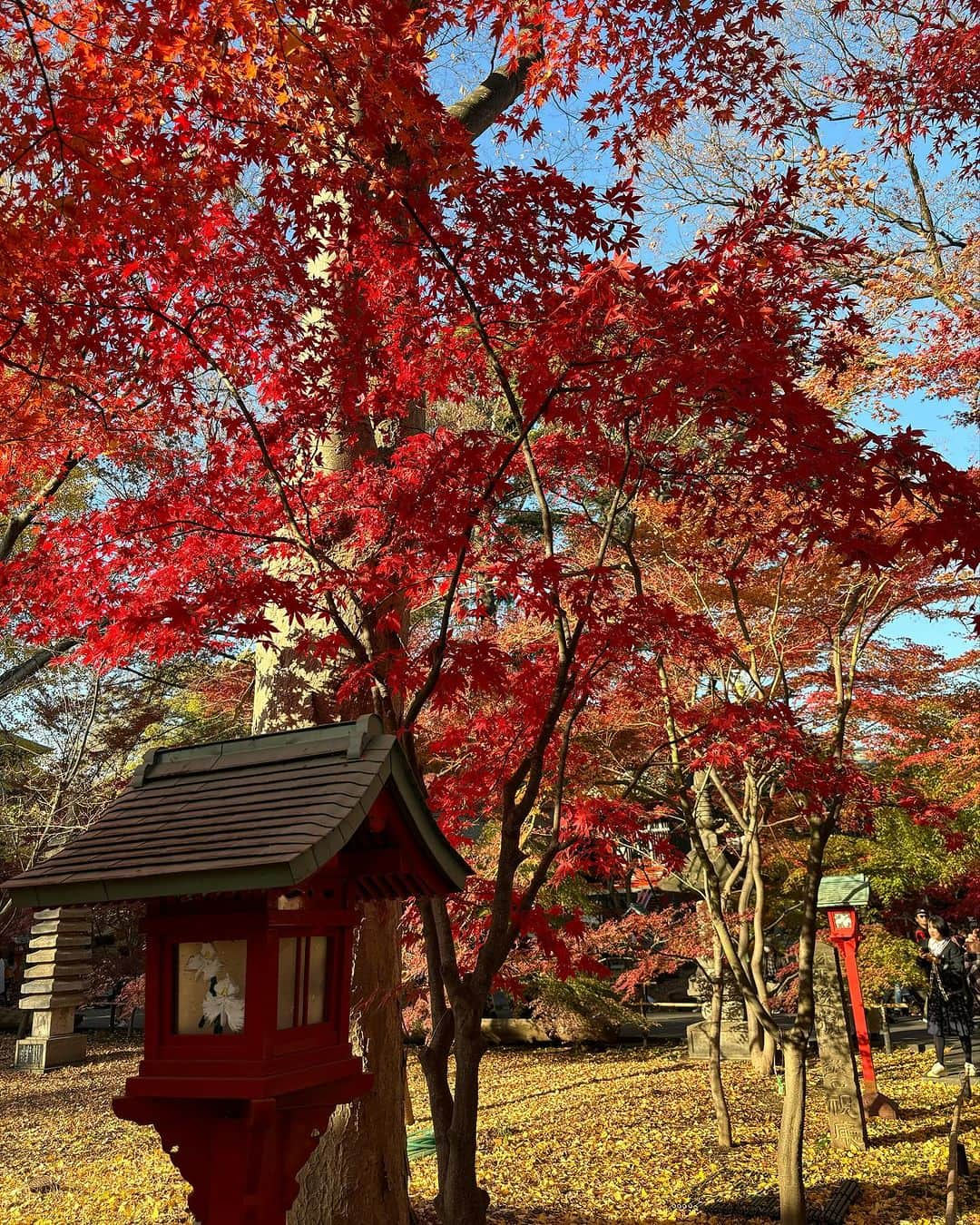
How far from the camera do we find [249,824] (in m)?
3.35

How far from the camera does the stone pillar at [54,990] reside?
1664 centimetres

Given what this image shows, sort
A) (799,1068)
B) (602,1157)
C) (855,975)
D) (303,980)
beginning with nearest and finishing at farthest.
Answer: (303,980) < (799,1068) < (602,1157) < (855,975)

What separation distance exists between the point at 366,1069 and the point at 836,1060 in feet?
16.1

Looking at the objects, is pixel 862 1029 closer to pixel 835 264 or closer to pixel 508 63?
pixel 835 264

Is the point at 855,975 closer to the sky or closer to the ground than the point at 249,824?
closer to the ground

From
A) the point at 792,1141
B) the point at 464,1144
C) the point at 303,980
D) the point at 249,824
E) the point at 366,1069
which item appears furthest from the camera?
the point at 792,1141

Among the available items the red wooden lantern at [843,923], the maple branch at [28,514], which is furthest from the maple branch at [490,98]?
the red wooden lantern at [843,923]

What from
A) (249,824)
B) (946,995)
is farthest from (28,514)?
(946,995)

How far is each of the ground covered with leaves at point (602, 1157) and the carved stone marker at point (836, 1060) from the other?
18 cm

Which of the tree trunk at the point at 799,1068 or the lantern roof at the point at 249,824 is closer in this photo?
the lantern roof at the point at 249,824

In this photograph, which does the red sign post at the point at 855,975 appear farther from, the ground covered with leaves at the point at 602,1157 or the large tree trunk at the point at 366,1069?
the large tree trunk at the point at 366,1069

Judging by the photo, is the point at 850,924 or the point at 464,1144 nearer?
the point at 464,1144

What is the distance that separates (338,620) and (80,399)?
4.95 meters

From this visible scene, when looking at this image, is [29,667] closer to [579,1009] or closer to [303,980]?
[303,980]
